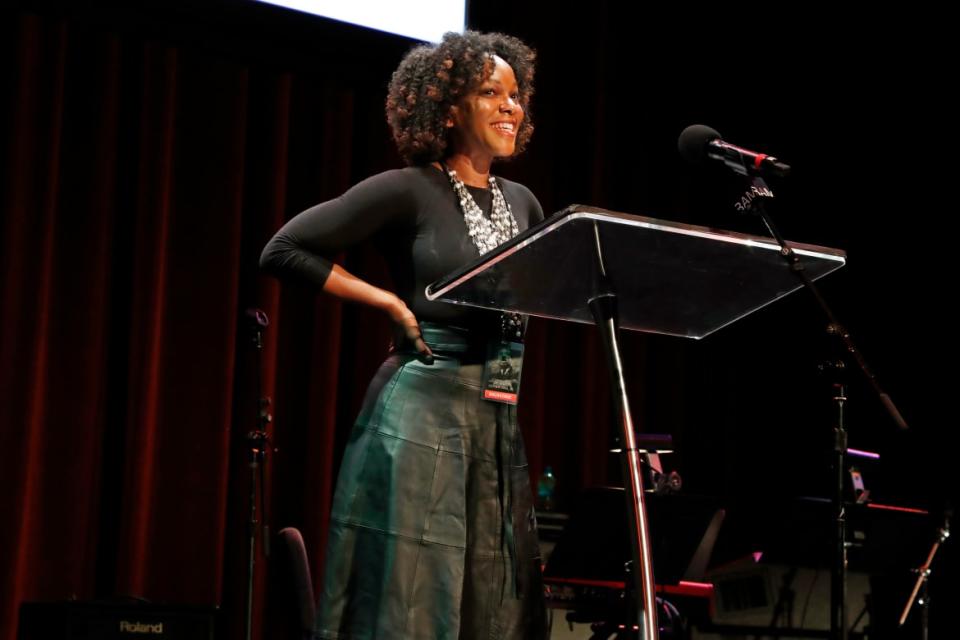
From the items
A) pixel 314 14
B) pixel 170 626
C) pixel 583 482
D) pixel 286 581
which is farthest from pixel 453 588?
pixel 583 482

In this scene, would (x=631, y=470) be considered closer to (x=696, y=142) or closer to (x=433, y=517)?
(x=433, y=517)

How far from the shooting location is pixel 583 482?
5090 millimetres

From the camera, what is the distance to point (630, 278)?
151 centimetres

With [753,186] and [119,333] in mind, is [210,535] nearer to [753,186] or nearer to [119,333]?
[119,333]

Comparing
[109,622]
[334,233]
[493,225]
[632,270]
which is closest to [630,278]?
[632,270]

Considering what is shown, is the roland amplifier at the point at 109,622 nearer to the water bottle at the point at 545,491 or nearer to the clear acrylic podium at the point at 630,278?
the water bottle at the point at 545,491

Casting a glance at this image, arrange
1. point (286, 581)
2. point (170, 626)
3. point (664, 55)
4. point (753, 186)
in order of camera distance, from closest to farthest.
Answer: point (753, 186) < point (286, 581) < point (170, 626) < point (664, 55)

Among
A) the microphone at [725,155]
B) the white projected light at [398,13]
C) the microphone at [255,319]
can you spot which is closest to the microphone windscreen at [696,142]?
the microphone at [725,155]

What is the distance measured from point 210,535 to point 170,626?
35.5 inches

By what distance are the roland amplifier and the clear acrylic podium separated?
2.02 meters

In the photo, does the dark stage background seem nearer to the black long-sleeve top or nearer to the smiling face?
the smiling face

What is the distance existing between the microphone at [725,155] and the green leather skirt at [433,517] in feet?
1.68

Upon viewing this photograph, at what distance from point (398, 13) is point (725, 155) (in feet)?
9.26

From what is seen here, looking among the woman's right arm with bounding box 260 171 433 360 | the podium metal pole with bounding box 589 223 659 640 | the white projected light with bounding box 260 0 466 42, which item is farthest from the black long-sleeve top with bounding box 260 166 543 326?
the white projected light with bounding box 260 0 466 42
